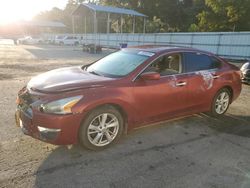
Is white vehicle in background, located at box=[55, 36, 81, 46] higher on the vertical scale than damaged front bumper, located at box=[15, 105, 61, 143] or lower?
lower

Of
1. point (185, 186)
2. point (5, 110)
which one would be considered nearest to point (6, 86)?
point (5, 110)

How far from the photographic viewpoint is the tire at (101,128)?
3838 millimetres

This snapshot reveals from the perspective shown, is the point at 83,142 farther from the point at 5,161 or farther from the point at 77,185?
the point at 5,161

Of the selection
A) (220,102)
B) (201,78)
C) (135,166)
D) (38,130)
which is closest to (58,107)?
(38,130)

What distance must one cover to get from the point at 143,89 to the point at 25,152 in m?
2.07

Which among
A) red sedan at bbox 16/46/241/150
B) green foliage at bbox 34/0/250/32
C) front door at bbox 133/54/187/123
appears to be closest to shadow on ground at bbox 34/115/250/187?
red sedan at bbox 16/46/241/150

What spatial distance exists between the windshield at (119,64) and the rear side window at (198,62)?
929 millimetres

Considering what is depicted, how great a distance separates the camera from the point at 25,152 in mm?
3918

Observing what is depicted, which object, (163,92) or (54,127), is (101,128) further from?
(163,92)

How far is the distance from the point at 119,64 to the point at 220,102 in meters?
2.56

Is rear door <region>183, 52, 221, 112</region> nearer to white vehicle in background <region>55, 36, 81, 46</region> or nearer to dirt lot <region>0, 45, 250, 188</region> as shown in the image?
dirt lot <region>0, 45, 250, 188</region>

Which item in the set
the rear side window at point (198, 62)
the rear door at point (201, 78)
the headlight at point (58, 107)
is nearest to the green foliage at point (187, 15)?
the rear side window at point (198, 62)

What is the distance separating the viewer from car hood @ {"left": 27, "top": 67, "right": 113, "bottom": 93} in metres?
3.82

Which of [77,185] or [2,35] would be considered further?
[2,35]
